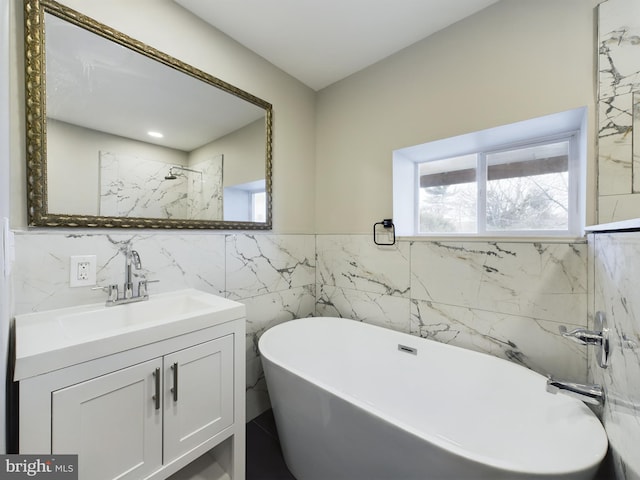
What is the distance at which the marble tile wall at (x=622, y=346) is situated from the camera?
0.61 meters

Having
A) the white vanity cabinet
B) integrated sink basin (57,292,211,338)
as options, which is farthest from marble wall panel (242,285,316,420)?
the white vanity cabinet

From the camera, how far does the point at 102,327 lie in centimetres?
118

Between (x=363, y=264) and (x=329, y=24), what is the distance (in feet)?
5.33

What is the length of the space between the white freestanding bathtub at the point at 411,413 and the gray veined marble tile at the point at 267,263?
34 centimetres

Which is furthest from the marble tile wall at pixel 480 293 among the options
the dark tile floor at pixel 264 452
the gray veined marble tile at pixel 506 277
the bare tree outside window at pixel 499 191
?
Result: the dark tile floor at pixel 264 452

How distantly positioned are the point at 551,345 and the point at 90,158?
2465 mm

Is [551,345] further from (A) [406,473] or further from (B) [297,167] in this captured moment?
(B) [297,167]

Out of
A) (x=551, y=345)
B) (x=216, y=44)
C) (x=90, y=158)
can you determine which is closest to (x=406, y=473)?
(x=551, y=345)

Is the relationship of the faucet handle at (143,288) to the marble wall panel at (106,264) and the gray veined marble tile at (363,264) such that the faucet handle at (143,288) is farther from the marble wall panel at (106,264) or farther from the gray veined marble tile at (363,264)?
the gray veined marble tile at (363,264)

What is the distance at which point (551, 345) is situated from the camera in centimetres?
134

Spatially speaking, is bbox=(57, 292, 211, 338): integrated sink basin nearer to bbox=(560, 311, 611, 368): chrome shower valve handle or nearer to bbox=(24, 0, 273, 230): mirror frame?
bbox=(24, 0, 273, 230): mirror frame

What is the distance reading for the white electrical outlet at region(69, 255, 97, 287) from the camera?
1.17m

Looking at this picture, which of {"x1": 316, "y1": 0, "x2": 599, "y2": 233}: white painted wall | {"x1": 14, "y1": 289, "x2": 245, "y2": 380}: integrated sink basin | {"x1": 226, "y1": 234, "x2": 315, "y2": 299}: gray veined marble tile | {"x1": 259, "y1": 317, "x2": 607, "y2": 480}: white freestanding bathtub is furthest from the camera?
{"x1": 226, "y1": 234, "x2": 315, "y2": 299}: gray veined marble tile

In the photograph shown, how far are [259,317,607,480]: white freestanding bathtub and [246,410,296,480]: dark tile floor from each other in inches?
3.9
